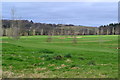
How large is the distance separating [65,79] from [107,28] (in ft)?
407

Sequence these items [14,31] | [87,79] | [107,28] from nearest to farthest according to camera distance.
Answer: [87,79], [14,31], [107,28]

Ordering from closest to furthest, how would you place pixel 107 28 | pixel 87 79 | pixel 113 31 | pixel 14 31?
pixel 87 79
pixel 14 31
pixel 113 31
pixel 107 28

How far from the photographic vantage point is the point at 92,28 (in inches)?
5281

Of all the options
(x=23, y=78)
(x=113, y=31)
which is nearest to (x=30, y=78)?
(x=23, y=78)

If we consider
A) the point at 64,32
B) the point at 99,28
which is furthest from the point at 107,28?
the point at 64,32

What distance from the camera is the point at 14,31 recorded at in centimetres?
5697

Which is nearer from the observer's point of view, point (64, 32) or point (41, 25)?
point (64, 32)

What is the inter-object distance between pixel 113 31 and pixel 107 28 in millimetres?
10513

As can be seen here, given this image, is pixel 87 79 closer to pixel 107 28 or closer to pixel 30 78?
pixel 30 78

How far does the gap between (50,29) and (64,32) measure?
25.9 ft

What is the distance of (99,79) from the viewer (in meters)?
7.37

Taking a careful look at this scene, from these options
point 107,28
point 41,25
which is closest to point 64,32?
point 41,25

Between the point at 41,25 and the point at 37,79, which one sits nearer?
the point at 37,79

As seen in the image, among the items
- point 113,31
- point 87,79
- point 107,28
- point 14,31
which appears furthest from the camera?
point 107,28
